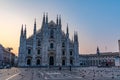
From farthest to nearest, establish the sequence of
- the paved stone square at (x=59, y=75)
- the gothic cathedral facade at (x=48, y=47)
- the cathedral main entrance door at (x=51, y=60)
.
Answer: the cathedral main entrance door at (x=51, y=60), the gothic cathedral facade at (x=48, y=47), the paved stone square at (x=59, y=75)

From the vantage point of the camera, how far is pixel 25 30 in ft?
273

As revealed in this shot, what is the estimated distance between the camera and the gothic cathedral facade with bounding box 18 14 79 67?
8212 cm

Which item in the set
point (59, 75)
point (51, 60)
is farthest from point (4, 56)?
point (59, 75)

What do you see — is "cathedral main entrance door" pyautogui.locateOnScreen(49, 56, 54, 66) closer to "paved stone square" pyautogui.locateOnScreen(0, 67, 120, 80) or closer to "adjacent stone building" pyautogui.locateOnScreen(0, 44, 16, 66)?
"adjacent stone building" pyautogui.locateOnScreen(0, 44, 16, 66)

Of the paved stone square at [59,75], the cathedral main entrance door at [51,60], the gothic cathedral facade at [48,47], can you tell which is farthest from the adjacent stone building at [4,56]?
the paved stone square at [59,75]

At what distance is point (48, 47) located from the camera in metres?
85.6

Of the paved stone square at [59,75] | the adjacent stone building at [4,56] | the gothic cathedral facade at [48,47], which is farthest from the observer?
the adjacent stone building at [4,56]

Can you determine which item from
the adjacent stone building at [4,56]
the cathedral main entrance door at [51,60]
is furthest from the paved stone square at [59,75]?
the adjacent stone building at [4,56]

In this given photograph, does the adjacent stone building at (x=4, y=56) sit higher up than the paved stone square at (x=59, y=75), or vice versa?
the adjacent stone building at (x=4, y=56)

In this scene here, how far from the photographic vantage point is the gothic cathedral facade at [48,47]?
269ft

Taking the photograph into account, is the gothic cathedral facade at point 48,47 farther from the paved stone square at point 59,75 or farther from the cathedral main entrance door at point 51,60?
the paved stone square at point 59,75

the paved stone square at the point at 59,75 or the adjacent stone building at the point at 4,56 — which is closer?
the paved stone square at the point at 59,75

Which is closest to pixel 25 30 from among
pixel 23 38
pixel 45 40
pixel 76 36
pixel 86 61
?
pixel 23 38

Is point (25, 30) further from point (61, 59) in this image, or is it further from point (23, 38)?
point (61, 59)
